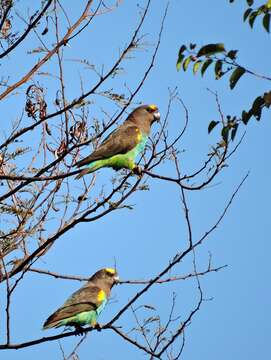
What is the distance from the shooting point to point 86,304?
6.72 m

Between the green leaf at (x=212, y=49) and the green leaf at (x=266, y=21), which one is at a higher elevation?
the green leaf at (x=212, y=49)

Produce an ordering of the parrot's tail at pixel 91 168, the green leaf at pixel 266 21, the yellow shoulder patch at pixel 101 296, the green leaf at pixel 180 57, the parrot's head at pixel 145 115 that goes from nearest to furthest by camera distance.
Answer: the green leaf at pixel 266 21
the green leaf at pixel 180 57
the parrot's tail at pixel 91 168
the yellow shoulder patch at pixel 101 296
the parrot's head at pixel 145 115

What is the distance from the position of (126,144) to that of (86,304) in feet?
6.03

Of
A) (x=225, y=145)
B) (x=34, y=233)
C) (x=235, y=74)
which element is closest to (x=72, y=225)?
(x=34, y=233)

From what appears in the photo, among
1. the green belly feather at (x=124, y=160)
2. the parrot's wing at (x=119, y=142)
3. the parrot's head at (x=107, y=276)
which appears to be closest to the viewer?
the parrot's wing at (x=119, y=142)

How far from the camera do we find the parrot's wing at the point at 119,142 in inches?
264

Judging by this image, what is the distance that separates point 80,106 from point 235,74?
1860mm

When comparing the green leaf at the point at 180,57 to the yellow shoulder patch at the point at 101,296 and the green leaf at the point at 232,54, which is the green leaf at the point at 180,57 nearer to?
the green leaf at the point at 232,54

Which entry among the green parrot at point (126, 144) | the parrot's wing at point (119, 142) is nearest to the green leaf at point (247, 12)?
the green parrot at point (126, 144)

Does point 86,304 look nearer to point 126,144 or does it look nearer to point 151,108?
point 126,144

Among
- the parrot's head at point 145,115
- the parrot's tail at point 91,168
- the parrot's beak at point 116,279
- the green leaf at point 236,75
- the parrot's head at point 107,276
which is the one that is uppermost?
the parrot's head at point 145,115

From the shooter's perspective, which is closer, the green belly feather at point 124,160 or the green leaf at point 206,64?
the green leaf at point 206,64

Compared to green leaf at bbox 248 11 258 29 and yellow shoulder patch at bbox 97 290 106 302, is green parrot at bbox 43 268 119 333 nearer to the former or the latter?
yellow shoulder patch at bbox 97 290 106 302

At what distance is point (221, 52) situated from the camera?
134 inches
